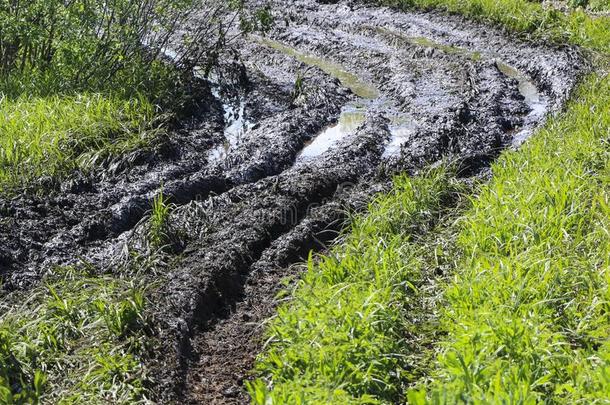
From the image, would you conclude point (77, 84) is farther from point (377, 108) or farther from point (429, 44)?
point (429, 44)

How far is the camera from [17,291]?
5.65 m

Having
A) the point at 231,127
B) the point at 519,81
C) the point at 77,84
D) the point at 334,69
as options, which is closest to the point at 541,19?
the point at 519,81

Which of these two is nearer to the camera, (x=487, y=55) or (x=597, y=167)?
(x=597, y=167)

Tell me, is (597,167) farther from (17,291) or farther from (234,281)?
(17,291)

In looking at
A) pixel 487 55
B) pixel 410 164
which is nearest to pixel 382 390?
pixel 410 164

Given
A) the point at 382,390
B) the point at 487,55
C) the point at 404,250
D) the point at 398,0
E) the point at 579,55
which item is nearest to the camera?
the point at 382,390

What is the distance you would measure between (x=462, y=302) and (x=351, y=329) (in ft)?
2.19

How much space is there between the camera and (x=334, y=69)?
13.1m

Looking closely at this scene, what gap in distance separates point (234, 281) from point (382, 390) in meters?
2.03

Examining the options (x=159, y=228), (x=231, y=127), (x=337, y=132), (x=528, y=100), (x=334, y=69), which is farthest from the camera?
(x=334, y=69)

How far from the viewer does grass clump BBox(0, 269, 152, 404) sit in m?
4.45

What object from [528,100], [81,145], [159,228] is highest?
[81,145]

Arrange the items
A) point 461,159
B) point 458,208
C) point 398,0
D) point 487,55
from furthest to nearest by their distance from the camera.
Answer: point 398,0, point 487,55, point 461,159, point 458,208

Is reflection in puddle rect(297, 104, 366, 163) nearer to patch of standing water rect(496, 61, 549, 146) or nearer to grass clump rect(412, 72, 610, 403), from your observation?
patch of standing water rect(496, 61, 549, 146)
